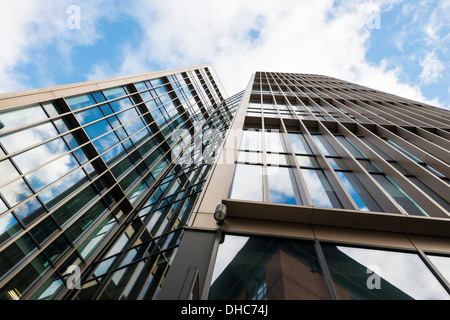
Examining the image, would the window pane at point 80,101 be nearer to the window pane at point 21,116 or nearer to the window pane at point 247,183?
the window pane at point 21,116

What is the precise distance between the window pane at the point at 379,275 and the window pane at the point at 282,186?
2.33m

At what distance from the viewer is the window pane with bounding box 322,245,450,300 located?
4.57 meters

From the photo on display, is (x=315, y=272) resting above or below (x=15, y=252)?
below

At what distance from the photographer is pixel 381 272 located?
196 inches

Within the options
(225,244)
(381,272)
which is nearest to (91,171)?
(225,244)

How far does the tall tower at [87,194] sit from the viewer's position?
8023 millimetres

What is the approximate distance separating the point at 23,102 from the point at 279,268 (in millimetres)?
12082

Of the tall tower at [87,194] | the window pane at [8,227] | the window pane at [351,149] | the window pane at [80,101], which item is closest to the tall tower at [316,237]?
the window pane at [351,149]

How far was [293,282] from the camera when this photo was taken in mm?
4562

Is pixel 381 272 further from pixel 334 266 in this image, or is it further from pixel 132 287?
pixel 132 287

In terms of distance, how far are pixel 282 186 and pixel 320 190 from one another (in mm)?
1504

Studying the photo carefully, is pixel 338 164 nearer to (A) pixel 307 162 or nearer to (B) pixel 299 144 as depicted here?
(A) pixel 307 162

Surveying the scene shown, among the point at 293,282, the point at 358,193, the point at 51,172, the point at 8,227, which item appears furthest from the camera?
the point at 51,172

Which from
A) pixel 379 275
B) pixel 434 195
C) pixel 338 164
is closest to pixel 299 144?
pixel 338 164
